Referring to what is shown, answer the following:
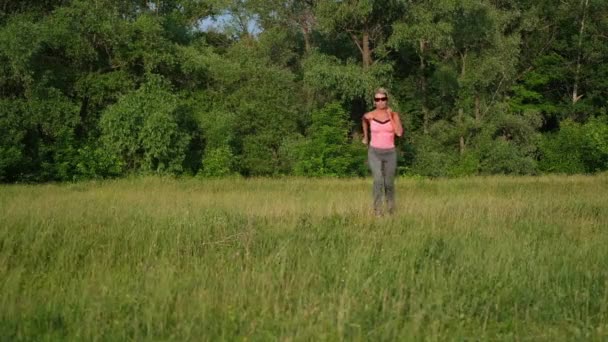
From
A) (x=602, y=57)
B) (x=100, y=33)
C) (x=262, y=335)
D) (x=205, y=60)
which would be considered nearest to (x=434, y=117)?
(x=602, y=57)

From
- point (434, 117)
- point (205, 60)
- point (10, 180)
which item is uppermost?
point (205, 60)

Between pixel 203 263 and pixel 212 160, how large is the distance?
19.9 meters

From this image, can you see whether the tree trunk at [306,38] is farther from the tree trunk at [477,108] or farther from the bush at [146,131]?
the bush at [146,131]

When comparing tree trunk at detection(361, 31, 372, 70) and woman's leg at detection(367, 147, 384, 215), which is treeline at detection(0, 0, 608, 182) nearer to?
tree trunk at detection(361, 31, 372, 70)

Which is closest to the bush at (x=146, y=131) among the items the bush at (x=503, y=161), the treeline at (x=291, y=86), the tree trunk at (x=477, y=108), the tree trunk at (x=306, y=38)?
the treeline at (x=291, y=86)

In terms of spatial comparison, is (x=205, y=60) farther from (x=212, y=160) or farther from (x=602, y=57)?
(x=602, y=57)

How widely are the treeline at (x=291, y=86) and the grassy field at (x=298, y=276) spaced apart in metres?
14.7

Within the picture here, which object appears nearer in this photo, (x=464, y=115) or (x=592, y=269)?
(x=592, y=269)

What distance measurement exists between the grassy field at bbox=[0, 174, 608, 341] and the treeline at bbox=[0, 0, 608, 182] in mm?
14702

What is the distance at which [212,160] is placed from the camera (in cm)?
2547

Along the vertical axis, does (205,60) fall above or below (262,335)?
above

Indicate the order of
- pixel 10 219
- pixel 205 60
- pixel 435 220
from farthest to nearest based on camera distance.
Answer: pixel 205 60
pixel 435 220
pixel 10 219

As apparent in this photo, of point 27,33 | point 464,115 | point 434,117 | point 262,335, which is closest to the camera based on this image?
point 262,335

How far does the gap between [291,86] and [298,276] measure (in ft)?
81.6
